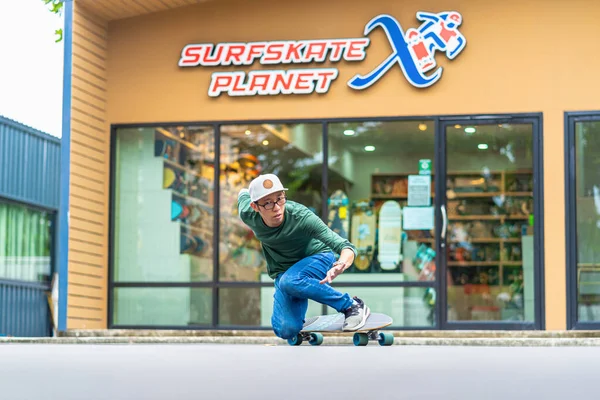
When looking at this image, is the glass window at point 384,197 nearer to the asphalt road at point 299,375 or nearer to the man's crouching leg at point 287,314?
the man's crouching leg at point 287,314

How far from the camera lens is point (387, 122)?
1669cm

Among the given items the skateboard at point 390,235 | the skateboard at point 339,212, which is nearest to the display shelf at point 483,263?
the skateboard at point 390,235

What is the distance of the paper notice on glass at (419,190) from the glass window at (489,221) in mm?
276

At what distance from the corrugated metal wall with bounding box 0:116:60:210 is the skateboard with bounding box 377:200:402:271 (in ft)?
35.8

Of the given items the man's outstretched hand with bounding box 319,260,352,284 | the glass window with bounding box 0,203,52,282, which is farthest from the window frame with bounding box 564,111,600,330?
the glass window with bounding box 0,203,52,282

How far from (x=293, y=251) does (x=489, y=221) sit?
662 cm

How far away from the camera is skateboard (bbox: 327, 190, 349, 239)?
54.9 ft

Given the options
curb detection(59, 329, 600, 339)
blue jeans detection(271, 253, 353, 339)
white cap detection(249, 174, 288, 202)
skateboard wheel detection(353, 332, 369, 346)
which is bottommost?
curb detection(59, 329, 600, 339)

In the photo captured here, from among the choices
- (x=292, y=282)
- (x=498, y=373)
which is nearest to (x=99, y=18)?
(x=292, y=282)

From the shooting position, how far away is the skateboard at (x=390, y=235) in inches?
651

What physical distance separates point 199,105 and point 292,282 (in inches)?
302

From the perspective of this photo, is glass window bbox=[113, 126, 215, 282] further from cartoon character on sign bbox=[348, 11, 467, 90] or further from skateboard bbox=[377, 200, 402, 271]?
cartoon character on sign bbox=[348, 11, 467, 90]

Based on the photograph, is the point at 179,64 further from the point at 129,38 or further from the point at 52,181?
the point at 52,181

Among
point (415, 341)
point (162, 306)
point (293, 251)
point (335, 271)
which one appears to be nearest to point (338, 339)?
point (415, 341)
